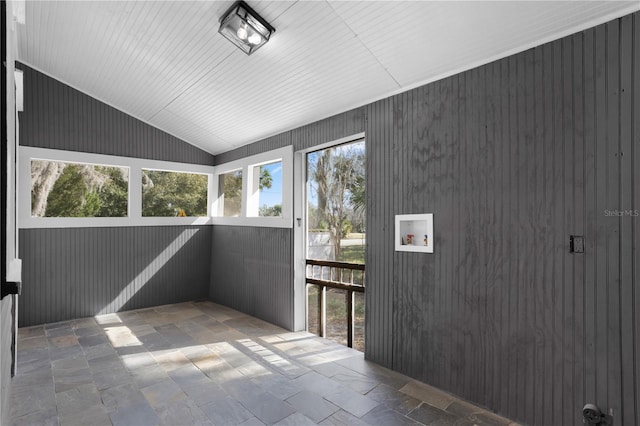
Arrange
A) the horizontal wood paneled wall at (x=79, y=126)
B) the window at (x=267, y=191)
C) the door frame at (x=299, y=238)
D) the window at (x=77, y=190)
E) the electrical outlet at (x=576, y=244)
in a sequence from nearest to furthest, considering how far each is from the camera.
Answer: the electrical outlet at (x=576, y=244) < the door frame at (x=299, y=238) < the horizontal wood paneled wall at (x=79, y=126) < the window at (x=77, y=190) < the window at (x=267, y=191)

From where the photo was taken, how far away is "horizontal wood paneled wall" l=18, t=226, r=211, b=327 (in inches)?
171

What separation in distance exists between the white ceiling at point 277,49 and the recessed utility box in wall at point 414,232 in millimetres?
1103

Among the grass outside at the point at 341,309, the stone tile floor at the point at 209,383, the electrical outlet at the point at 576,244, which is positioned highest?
the electrical outlet at the point at 576,244

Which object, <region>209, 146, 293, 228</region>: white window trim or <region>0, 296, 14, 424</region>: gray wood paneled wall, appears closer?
<region>0, 296, 14, 424</region>: gray wood paneled wall

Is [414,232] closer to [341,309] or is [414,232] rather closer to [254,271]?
[341,309]

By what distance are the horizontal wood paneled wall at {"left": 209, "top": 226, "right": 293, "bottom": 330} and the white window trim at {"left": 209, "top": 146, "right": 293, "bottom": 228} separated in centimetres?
10

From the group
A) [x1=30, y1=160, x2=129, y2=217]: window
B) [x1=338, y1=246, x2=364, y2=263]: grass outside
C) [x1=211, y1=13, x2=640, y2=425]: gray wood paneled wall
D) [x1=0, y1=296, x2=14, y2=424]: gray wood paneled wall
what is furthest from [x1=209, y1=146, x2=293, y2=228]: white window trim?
[x1=0, y1=296, x2=14, y2=424]: gray wood paneled wall

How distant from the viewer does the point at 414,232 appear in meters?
2.94

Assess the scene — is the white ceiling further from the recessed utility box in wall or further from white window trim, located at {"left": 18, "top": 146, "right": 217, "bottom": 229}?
the recessed utility box in wall

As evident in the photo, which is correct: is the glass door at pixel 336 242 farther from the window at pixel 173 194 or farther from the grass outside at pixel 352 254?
the window at pixel 173 194

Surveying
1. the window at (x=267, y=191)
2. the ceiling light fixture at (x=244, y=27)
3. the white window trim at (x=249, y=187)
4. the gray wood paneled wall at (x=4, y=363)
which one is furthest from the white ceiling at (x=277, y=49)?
the gray wood paneled wall at (x=4, y=363)

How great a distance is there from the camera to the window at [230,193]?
530 cm

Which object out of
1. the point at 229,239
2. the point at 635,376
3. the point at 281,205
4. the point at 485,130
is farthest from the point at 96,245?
the point at 635,376

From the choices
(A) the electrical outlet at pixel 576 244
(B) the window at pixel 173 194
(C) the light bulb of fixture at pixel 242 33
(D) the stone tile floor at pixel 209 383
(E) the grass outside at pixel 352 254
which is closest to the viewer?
(A) the electrical outlet at pixel 576 244
